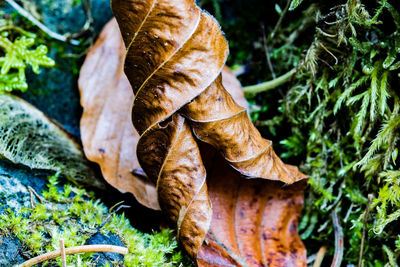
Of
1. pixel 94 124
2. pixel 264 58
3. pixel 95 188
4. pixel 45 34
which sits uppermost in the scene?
pixel 264 58

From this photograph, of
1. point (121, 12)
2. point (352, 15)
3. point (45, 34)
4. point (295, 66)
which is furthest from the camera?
point (45, 34)

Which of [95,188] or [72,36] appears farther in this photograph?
[72,36]

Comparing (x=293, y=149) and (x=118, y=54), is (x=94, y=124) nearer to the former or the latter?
(x=118, y=54)

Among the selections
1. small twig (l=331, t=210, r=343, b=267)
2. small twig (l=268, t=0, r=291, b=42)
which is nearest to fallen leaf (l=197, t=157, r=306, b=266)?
small twig (l=331, t=210, r=343, b=267)

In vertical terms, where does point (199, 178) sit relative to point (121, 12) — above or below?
below

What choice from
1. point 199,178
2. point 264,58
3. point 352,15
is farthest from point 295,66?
point 199,178

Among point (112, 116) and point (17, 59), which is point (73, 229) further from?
point (17, 59)

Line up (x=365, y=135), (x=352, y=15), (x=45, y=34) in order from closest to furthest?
(x=352, y=15), (x=365, y=135), (x=45, y=34)

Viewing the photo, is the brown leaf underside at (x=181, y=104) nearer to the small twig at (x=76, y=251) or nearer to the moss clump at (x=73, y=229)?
the moss clump at (x=73, y=229)
